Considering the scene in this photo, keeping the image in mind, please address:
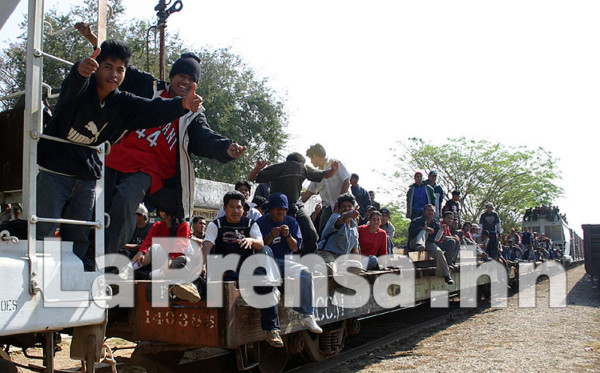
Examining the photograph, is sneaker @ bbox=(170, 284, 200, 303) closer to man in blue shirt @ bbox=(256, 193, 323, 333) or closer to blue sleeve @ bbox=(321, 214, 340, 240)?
man in blue shirt @ bbox=(256, 193, 323, 333)

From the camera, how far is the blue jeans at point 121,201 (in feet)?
11.2

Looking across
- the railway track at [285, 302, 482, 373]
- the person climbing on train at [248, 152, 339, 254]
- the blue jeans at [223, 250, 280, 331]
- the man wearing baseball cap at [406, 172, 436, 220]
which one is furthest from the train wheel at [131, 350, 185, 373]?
the man wearing baseball cap at [406, 172, 436, 220]

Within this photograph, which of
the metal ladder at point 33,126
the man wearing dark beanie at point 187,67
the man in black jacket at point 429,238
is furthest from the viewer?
the man in black jacket at point 429,238

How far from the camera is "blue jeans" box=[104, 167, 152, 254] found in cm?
343

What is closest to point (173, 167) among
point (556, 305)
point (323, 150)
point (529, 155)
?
point (323, 150)

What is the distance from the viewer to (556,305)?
11406mm

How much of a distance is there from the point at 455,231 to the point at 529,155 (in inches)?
945

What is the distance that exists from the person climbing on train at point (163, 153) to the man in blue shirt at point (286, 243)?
1.25 meters

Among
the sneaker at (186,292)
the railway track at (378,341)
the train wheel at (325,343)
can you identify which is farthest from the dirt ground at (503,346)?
the sneaker at (186,292)

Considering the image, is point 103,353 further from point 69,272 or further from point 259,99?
point 259,99

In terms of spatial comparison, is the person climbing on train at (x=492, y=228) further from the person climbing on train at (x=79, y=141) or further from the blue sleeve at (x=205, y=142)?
the person climbing on train at (x=79, y=141)

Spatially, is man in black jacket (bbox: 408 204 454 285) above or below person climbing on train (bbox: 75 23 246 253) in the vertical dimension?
below

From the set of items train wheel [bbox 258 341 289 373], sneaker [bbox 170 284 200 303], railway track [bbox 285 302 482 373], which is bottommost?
railway track [bbox 285 302 482 373]

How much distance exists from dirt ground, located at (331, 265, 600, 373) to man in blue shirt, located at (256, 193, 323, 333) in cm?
149
